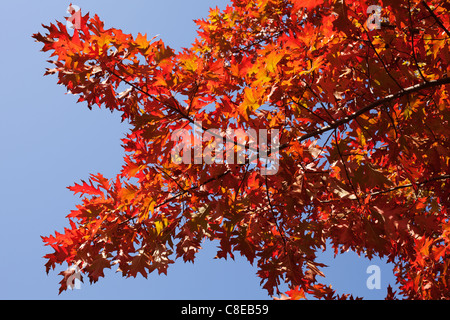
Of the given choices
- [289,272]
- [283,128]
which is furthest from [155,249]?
[283,128]

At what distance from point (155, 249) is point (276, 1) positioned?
4231mm

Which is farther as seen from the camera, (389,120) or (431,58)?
(431,58)

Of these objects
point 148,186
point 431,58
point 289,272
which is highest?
point 431,58

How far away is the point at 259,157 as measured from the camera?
2480 millimetres

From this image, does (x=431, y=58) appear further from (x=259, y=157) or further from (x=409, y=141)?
(x=259, y=157)

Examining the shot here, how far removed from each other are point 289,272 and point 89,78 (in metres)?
2.20
